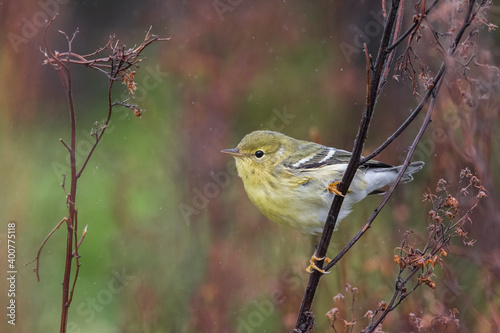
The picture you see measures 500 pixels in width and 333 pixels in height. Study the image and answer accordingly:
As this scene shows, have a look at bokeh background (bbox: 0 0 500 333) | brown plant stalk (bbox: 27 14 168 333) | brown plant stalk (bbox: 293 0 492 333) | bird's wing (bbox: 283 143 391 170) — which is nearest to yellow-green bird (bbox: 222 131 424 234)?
bird's wing (bbox: 283 143 391 170)

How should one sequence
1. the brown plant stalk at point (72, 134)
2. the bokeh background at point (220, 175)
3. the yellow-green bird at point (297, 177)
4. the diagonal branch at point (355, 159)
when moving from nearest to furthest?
the brown plant stalk at point (72, 134)
the diagonal branch at point (355, 159)
the yellow-green bird at point (297, 177)
the bokeh background at point (220, 175)

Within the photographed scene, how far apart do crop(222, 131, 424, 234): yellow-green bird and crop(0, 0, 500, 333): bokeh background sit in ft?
1.38

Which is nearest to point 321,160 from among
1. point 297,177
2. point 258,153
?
point 297,177

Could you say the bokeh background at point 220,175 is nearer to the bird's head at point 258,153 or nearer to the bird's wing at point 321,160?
the bird's wing at point 321,160

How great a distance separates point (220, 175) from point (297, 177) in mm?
1367

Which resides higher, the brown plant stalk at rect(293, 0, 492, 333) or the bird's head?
the bird's head

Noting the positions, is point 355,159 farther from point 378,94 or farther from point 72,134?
point 72,134

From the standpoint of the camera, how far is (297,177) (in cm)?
320

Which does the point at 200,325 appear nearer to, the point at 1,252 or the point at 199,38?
the point at 1,252

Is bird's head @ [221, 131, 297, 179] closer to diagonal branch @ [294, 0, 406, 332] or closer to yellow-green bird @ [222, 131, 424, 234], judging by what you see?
yellow-green bird @ [222, 131, 424, 234]

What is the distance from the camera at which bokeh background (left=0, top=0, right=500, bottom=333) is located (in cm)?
366

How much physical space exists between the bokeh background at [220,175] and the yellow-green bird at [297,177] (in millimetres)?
421

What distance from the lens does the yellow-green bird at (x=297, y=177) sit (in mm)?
3104

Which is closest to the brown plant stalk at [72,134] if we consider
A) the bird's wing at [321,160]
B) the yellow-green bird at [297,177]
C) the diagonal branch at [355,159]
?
the diagonal branch at [355,159]
